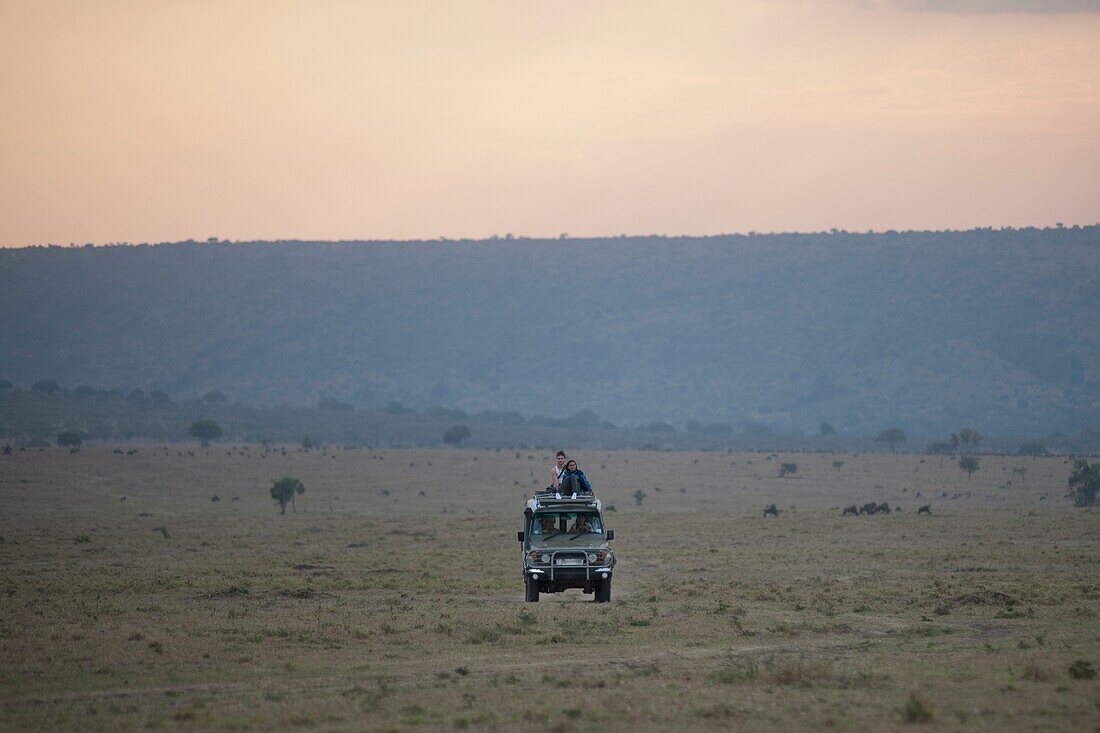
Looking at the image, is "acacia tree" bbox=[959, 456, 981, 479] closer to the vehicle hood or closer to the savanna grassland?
the savanna grassland

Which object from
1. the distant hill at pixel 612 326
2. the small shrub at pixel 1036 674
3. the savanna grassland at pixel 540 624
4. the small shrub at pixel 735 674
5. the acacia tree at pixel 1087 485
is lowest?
the savanna grassland at pixel 540 624

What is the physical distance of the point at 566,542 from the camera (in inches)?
952

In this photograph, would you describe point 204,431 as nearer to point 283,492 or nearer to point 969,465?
point 283,492

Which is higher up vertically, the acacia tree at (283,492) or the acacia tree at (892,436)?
the acacia tree at (892,436)

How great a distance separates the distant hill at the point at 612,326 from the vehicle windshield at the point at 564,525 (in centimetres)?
11614

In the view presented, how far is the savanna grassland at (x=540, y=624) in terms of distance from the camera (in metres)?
14.4

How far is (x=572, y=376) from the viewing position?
161 meters

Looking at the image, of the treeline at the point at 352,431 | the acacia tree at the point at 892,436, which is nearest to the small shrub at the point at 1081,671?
the treeline at the point at 352,431

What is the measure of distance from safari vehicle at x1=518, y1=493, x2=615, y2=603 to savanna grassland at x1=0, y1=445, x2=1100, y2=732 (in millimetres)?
683

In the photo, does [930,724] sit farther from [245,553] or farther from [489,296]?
[489,296]

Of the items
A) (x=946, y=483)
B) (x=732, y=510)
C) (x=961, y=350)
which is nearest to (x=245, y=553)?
(x=732, y=510)

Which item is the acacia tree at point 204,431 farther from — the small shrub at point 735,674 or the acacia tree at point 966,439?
the small shrub at point 735,674

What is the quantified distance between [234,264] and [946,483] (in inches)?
5133

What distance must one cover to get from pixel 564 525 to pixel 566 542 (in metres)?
0.36
